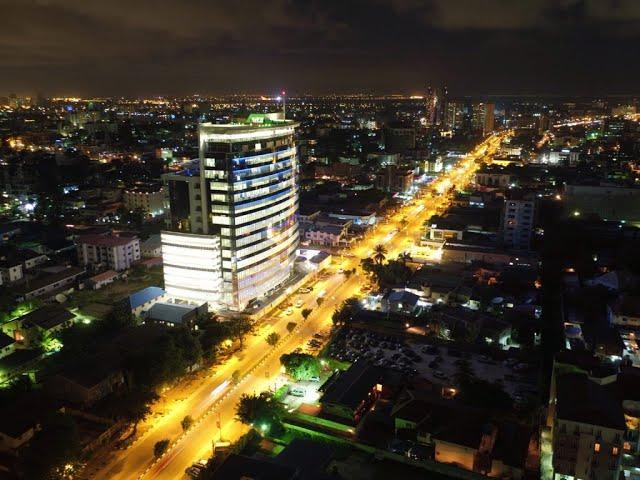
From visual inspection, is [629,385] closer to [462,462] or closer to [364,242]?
[462,462]

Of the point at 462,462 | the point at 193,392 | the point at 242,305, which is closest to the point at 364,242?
the point at 242,305

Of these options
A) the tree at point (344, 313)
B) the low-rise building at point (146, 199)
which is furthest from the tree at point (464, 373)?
the low-rise building at point (146, 199)

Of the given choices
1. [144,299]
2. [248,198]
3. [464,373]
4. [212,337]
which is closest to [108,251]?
[144,299]

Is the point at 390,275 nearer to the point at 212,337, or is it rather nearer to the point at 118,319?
the point at 212,337

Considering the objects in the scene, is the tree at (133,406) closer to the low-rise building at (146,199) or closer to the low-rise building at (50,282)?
Result: the low-rise building at (50,282)

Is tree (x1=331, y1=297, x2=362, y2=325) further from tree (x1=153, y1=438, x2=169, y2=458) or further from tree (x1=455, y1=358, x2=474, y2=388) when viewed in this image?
tree (x1=153, y1=438, x2=169, y2=458)
